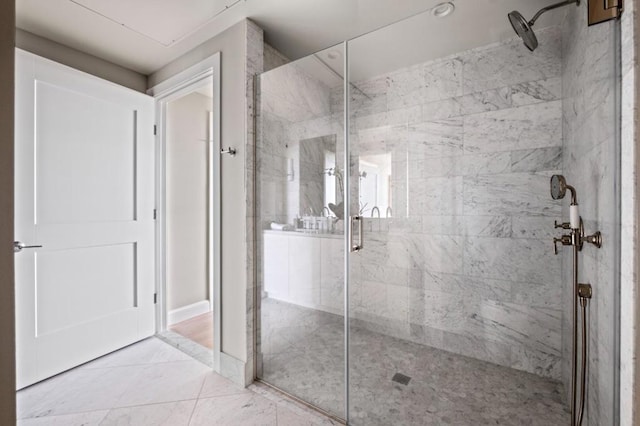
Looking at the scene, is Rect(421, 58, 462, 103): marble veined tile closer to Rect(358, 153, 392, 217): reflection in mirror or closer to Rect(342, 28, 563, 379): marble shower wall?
Rect(342, 28, 563, 379): marble shower wall

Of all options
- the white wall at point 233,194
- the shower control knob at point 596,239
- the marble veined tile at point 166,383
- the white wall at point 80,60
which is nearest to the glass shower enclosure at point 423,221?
the white wall at point 233,194

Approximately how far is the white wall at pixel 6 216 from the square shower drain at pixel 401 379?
173 centimetres

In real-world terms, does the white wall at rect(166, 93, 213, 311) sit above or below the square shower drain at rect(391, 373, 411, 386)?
above

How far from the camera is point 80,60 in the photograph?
2189 millimetres

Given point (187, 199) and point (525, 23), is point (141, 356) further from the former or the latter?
point (525, 23)

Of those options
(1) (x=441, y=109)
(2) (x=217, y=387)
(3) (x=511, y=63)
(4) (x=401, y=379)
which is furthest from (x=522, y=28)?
(2) (x=217, y=387)

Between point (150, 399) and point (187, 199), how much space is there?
1.88 meters

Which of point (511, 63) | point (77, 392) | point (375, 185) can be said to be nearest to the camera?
point (511, 63)

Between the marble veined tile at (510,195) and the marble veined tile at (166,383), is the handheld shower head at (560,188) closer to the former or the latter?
the marble veined tile at (510,195)

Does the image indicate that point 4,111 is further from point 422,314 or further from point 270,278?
point 422,314

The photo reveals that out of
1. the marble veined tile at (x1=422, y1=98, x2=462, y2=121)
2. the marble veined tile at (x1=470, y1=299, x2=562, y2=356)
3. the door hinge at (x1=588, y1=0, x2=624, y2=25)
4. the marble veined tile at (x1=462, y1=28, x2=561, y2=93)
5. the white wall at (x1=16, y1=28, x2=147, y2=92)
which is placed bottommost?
the marble veined tile at (x1=470, y1=299, x2=562, y2=356)

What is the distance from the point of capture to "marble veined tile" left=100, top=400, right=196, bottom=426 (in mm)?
1492

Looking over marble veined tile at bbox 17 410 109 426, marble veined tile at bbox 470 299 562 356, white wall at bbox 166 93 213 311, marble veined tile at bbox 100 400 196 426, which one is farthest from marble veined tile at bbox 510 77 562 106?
marble veined tile at bbox 17 410 109 426

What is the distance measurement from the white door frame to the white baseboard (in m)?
0.20
